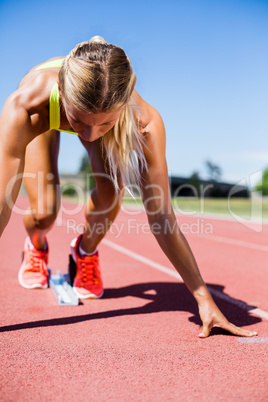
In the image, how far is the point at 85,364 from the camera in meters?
2.46

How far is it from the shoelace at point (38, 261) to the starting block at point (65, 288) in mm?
164

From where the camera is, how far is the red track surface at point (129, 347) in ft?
7.00

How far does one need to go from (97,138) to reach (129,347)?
1354mm

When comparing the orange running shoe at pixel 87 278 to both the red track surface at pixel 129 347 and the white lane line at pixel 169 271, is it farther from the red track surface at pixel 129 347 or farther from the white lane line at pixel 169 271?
the white lane line at pixel 169 271

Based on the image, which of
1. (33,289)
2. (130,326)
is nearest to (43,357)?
Result: (130,326)

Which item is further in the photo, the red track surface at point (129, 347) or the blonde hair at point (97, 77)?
the blonde hair at point (97, 77)

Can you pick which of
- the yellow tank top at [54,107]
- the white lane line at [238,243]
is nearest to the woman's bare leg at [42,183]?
the yellow tank top at [54,107]

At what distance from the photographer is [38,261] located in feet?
14.5

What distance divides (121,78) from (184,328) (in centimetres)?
185

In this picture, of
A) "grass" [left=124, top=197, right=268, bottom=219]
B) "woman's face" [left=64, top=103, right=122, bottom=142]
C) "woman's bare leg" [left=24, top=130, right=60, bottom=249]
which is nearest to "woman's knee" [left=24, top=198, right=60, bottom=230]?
"woman's bare leg" [left=24, top=130, right=60, bottom=249]

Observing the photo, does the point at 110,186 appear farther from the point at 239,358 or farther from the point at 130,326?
the point at 239,358

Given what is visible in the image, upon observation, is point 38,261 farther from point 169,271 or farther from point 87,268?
point 169,271

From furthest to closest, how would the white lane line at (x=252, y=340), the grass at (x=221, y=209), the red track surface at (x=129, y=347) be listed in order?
the grass at (x=221, y=209) → the white lane line at (x=252, y=340) → the red track surface at (x=129, y=347)

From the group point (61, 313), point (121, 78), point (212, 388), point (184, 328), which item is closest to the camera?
point (212, 388)
